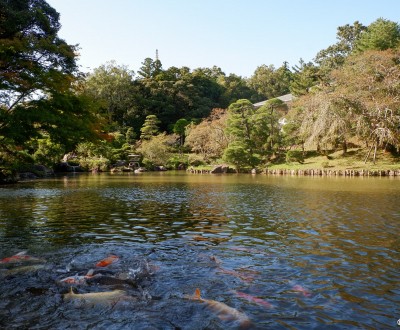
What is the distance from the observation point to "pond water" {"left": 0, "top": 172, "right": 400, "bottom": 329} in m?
5.04

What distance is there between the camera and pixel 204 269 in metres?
7.16

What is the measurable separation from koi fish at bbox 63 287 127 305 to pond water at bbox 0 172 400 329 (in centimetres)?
2

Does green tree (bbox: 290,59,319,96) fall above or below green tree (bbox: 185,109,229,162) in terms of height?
above

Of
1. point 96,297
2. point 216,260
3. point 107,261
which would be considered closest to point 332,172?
point 216,260

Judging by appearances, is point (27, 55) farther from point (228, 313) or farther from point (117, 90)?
point (117, 90)

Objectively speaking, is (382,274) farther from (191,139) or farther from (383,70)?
(191,139)

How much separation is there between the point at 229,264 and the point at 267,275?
99 cm

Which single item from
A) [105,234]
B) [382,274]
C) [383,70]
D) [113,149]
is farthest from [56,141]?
[113,149]

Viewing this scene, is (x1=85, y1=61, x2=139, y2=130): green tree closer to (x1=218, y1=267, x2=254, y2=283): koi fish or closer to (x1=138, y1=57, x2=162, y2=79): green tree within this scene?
(x1=138, y1=57, x2=162, y2=79): green tree

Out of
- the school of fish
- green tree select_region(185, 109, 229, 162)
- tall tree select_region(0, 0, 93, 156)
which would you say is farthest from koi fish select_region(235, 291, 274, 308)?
green tree select_region(185, 109, 229, 162)

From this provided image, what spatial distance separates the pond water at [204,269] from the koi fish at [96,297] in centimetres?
2

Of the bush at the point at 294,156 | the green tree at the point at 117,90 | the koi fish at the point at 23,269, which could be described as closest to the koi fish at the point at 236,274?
the koi fish at the point at 23,269

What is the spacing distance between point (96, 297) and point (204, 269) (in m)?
2.37

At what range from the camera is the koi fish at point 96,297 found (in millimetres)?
5453
